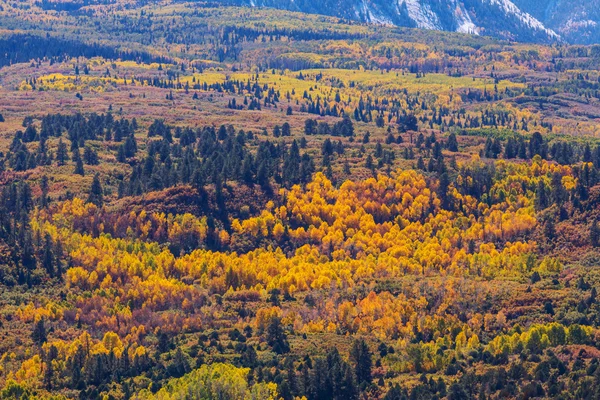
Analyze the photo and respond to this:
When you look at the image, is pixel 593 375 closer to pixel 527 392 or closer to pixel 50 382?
pixel 527 392

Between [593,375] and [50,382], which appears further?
[50,382]

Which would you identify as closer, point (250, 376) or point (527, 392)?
point (527, 392)

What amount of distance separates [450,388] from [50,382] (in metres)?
61.8

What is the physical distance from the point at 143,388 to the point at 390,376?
126 feet

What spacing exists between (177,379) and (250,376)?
37.0 feet

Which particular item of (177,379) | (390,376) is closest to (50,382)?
(177,379)

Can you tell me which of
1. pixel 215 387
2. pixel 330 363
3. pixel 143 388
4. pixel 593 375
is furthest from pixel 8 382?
pixel 593 375

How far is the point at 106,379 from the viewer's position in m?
199

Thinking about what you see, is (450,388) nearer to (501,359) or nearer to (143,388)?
(501,359)

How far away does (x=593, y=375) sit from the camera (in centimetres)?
→ 18412

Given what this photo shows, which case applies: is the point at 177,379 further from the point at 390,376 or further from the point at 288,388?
the point at 390,376

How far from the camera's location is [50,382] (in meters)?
197

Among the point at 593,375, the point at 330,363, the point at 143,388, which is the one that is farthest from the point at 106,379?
the point at 593,375

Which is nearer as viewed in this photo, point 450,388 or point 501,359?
point 450,388
